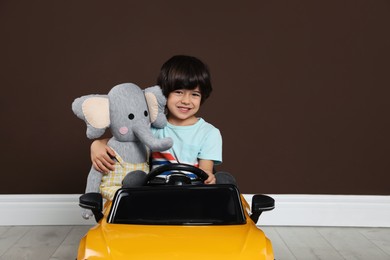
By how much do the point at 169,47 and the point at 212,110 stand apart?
56 cm

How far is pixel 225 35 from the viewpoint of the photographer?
406 cm

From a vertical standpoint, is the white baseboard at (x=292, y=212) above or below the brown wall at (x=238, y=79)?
below

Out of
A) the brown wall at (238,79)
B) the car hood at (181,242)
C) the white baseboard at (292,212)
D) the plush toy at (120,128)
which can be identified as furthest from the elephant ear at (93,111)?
the white baseboard at (292,212)

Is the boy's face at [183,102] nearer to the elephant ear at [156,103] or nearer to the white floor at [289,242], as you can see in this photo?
the elephant ear at [156,103]

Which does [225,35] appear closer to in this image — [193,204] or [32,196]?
[32,196]

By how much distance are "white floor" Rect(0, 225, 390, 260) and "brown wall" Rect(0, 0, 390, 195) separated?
36 cm

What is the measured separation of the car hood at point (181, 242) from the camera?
5.84ft

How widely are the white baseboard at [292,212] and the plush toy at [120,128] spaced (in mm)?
1376

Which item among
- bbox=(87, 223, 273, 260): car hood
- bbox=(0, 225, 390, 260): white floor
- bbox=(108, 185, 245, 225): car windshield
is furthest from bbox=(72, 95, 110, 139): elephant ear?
bbox=(0, 225, 390, 260): white floor

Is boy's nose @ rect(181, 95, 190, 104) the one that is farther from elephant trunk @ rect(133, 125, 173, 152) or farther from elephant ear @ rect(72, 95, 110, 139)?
elephant ear @ rect(72, 95, 110, 139)

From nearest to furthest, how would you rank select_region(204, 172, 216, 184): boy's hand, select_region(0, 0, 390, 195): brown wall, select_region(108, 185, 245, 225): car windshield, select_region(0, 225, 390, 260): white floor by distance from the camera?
select_region(108, 185, 245, 225): car windshield
select_region(204, 172, 216, 184): boy's hand
select_region(0, 225, 390, 260): white floor
select_region(0, 0, 390, 195): brown wall

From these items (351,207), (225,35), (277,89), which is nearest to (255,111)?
(277,89)

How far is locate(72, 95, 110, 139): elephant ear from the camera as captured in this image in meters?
2.69

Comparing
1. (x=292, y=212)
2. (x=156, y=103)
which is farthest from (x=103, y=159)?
(x=292, y=212)
